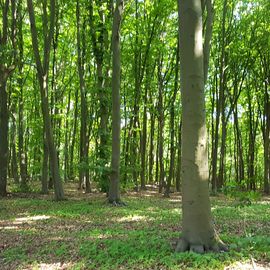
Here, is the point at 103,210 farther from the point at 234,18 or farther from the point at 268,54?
the point at 268,54

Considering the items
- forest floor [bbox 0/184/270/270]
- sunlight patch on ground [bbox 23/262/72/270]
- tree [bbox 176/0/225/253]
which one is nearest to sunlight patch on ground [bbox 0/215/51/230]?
forest floor [bbox 0/184/270/270]

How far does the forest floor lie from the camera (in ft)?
17.6

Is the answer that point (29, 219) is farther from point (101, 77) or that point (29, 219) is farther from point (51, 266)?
point (101, 77)

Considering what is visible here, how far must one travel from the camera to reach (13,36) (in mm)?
15156

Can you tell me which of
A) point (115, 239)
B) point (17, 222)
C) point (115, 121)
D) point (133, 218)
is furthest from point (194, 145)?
point (115, 121)

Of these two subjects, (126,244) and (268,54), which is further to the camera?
(268,54)

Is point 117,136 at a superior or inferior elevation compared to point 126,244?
superior

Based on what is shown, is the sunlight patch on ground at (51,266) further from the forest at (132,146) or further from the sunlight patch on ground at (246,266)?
the sunlight patch on ground at (246,266)

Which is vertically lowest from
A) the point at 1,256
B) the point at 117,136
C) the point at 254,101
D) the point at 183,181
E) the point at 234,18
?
the point at 1,256

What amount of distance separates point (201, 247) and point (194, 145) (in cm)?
165

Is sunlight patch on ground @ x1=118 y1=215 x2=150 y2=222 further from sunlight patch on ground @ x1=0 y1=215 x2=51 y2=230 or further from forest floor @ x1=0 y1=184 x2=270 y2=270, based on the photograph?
sunlight patch on ground @ x1=0 y1=215 x2=51 y2=230

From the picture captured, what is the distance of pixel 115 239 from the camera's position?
7.16 metres

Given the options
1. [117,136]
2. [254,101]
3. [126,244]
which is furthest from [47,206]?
[254,101]

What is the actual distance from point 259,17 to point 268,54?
9.68 ft
